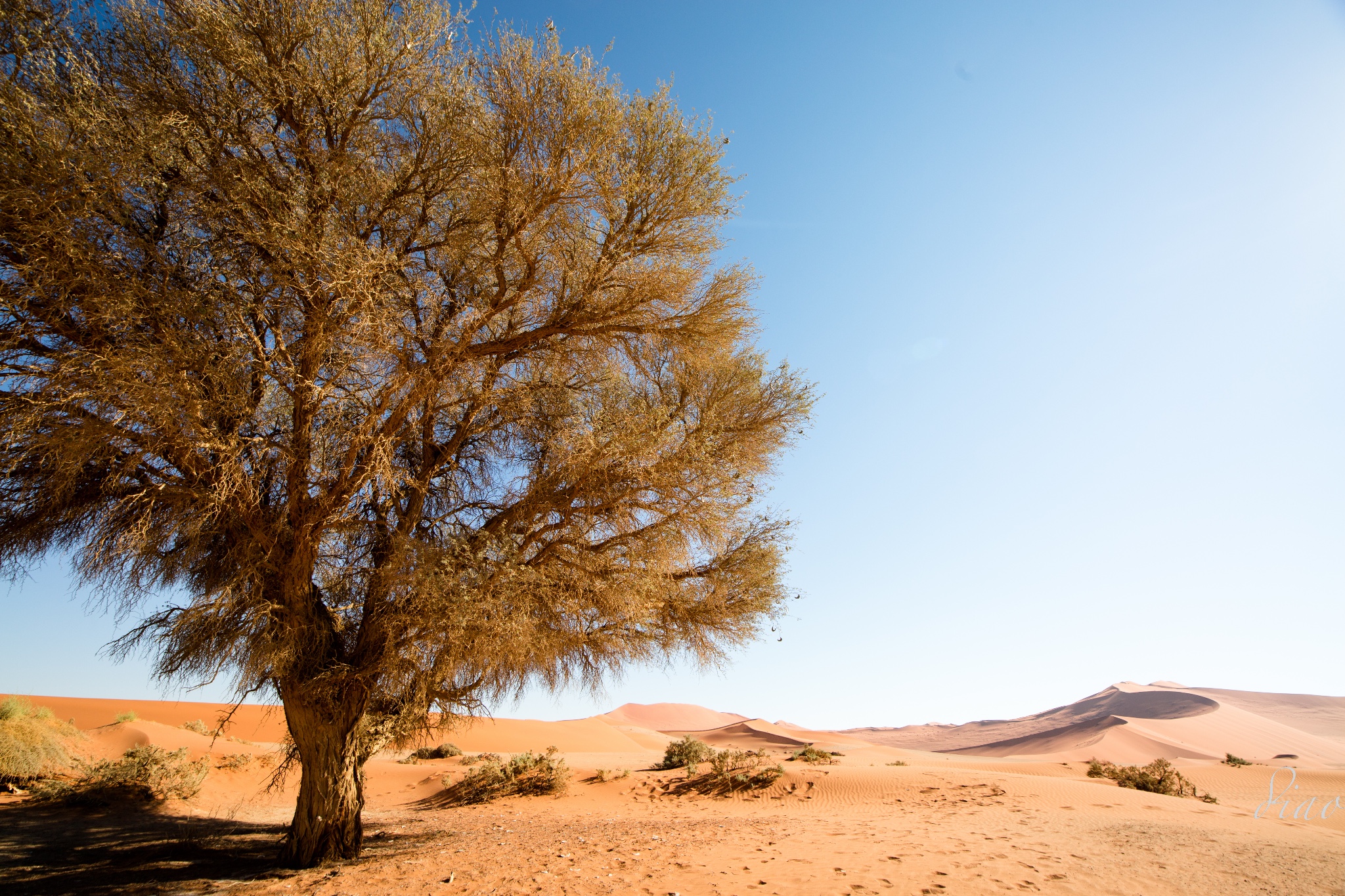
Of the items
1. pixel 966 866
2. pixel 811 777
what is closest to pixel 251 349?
pixel 966 866

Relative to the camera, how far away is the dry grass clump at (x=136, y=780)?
12406 millimetres

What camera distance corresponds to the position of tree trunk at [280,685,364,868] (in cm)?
701

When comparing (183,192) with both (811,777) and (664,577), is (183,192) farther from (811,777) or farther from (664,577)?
(811,777)

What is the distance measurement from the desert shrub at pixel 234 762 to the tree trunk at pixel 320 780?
1347cm

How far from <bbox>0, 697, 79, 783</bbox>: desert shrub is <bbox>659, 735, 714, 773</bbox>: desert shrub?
14.5 m

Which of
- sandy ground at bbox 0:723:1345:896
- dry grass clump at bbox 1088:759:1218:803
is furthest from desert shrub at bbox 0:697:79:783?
dry grass clump at bbox 1088:759:1218:803

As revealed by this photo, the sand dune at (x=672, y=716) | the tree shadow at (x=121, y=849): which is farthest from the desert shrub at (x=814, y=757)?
the sand dune at (x=672, y=716)

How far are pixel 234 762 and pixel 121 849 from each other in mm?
11030

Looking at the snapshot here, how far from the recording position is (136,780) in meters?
13.6

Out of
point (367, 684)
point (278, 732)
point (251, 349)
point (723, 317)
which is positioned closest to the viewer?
point (251, 349)

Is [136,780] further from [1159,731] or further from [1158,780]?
[1159,731]

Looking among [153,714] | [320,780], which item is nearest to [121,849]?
[320,780]

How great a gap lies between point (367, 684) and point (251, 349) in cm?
373

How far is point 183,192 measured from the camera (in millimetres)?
6121
